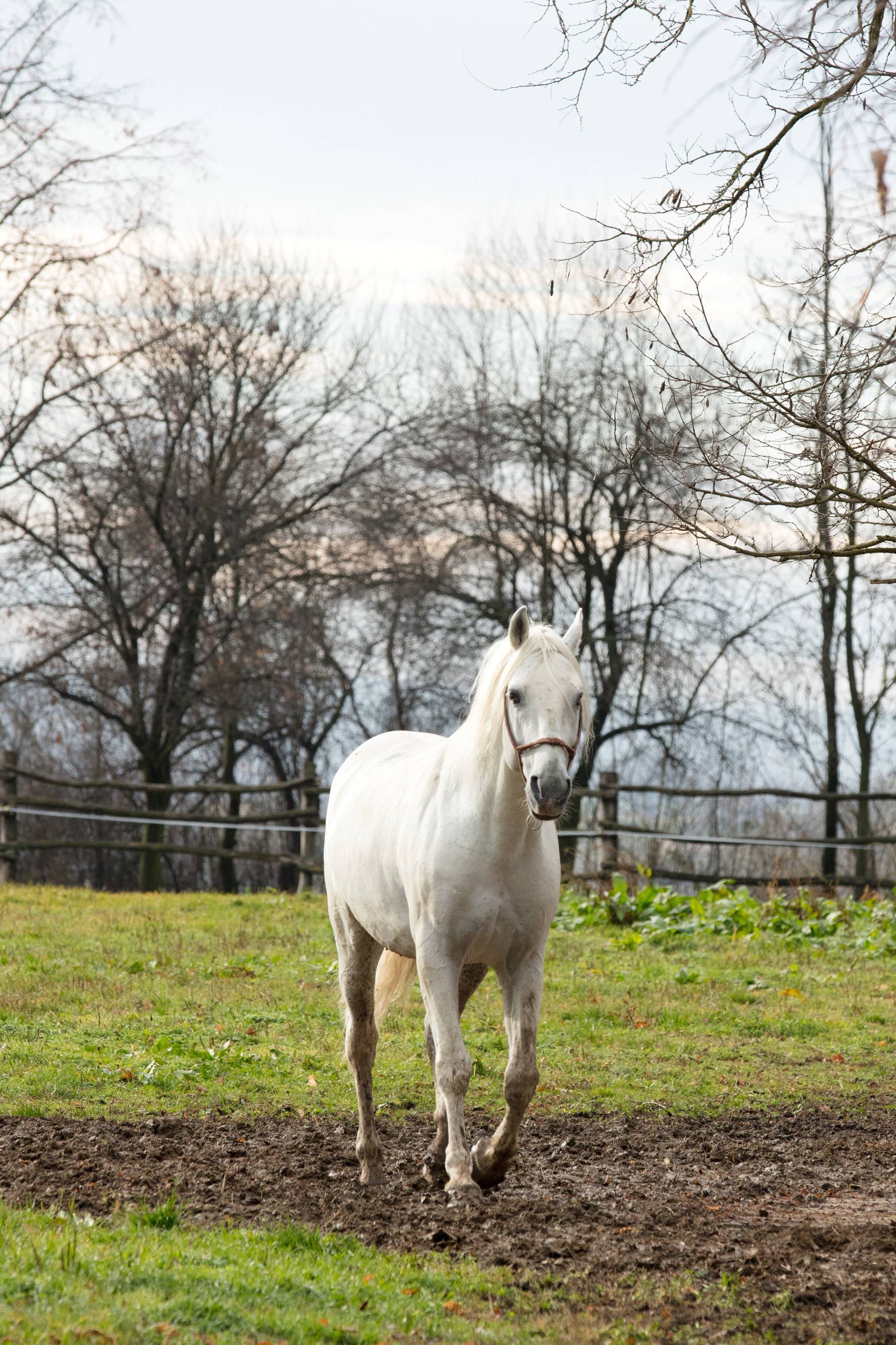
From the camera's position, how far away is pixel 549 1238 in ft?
12.6

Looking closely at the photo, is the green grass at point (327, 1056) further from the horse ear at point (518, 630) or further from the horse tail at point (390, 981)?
the horse ear at point (518, 630)

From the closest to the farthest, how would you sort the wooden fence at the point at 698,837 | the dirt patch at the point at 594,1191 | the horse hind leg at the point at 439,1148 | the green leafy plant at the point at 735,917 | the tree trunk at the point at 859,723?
the dirt patch at the point at 594,1191, the horse hind leg at the point at 439,1148, the green leafy plant at the point at 735,917, the wooden fence at the point at 698,837, the tree trunk at the point at 859,723

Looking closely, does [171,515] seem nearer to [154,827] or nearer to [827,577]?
[154,827]

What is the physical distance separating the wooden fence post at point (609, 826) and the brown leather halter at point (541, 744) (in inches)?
378

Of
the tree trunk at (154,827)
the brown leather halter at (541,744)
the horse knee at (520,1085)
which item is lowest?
the tree trunk at (154,827)

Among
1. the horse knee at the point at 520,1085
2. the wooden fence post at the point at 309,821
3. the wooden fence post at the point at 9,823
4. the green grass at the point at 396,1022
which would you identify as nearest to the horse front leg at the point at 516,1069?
the horse knee at the point at 520,1085

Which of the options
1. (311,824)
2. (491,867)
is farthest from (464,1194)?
(311,824)

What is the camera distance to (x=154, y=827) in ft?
61.6

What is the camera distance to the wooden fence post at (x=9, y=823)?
1521cm

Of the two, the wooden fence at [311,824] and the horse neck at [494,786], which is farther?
the wooden fence at [311,824]

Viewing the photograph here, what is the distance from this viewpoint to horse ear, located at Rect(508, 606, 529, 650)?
13.5 ft

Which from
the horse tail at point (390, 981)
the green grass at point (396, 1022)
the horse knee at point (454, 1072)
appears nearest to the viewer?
the horse knee at point (454, 1072)

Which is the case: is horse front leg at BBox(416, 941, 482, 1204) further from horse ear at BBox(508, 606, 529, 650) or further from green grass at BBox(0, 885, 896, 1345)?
horse ear at BBox(508, 606, 529, 650)

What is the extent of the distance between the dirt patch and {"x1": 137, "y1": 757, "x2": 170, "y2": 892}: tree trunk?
532 inches
